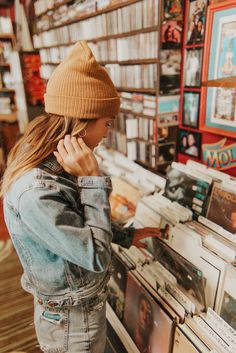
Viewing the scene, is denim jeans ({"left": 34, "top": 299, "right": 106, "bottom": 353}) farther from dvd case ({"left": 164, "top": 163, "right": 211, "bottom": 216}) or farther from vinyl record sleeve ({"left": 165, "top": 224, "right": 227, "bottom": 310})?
dvd case ({"left": 164, "top": 163, "right": 211, "bottom": 216})

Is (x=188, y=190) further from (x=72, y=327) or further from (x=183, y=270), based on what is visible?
(x=72, y=327)

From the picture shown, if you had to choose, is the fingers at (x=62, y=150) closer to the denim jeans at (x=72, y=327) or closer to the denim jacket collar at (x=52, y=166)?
the denim jacket collar at (x=52, y=166)

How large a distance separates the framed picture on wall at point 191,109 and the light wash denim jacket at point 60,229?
0.94m

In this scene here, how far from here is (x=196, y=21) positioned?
135cm

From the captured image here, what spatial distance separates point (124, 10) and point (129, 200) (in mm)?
1185

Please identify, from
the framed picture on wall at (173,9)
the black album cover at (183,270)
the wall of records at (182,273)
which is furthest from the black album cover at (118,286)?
the framed picture on wall at (173,9)

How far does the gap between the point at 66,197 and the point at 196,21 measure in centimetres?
114

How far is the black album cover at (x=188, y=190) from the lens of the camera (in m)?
1.19

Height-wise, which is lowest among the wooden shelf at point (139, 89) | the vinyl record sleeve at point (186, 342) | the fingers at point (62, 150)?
the vinyl record sleeve at point (186, 342)

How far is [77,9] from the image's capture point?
7.68 ft

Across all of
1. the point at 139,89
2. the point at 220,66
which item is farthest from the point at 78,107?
the point at 139,89

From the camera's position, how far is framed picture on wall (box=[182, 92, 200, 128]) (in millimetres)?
1473

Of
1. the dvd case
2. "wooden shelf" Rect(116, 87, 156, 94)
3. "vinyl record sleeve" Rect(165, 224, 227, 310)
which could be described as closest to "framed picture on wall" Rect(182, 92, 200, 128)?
"wooden shelf" Rect(116, 87, 156, 94)

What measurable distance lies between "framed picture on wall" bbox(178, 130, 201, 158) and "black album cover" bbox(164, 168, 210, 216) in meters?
0.29
